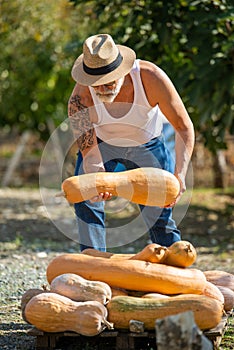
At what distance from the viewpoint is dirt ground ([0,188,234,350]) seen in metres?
4.90

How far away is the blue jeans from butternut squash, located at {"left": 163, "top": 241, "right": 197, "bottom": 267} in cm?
70

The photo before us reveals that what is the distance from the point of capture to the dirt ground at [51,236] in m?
4.90

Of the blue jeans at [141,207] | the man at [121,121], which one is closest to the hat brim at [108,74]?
the man at [121,121]

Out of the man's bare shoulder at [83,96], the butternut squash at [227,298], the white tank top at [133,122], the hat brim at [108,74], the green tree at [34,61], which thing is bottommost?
the green tree at [34,61]

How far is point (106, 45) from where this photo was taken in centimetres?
432

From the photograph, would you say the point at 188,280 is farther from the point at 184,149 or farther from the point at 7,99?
the point at 7,99

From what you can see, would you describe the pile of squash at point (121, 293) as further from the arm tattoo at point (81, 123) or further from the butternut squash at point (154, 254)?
the arm tattoo at point (81, 123)

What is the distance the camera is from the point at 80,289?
3727 millimetres

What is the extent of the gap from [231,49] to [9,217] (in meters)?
3.92

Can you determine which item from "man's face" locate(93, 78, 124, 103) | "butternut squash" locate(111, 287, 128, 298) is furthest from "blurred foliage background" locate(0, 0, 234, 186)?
"butternut squash" locate(111, 287, 128, 298)

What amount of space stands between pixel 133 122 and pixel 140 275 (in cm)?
109

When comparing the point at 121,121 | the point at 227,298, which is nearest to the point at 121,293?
the point at 227,298

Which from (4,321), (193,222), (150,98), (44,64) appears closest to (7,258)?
(4,321)

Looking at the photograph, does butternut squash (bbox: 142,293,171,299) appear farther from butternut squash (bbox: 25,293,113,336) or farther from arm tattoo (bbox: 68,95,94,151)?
arm tattoo (bbox: 68,95,94,151)
